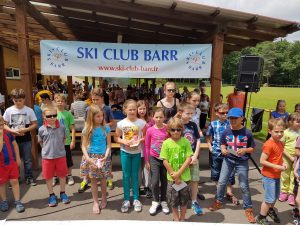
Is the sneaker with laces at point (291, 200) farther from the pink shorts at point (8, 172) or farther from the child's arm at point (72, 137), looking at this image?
the pink shorts at point (8, 172)

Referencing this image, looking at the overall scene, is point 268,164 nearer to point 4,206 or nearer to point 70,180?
point 70,180

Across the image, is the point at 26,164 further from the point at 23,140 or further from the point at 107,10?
the point at 107,10

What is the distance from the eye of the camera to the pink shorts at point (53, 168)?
3787mm

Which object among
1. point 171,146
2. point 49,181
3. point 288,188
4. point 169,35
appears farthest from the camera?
point 169,35

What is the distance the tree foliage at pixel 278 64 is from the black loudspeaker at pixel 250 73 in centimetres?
7389

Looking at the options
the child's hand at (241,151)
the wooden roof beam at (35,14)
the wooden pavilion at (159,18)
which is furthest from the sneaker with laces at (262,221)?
the wooden roof beam at (35,14)

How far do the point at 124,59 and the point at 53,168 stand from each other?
2.55m

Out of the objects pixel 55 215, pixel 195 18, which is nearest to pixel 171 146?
pixel 55 215

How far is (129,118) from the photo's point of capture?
Result: 3750 millimetres

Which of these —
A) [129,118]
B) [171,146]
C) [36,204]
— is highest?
[129,118]

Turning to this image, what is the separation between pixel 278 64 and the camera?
291 ft

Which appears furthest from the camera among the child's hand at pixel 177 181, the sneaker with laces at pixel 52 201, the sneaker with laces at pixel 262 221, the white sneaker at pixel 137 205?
the sneaker with laces at pixel 52 201

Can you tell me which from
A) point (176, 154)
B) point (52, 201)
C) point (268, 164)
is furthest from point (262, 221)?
point (52, 201)

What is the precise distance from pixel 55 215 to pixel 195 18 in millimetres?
4463
